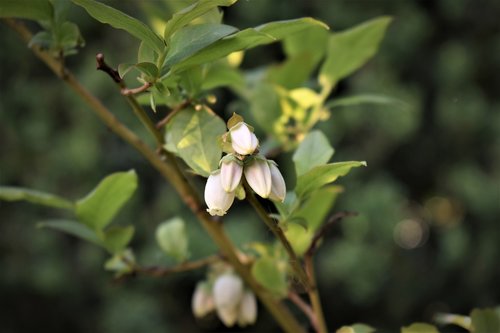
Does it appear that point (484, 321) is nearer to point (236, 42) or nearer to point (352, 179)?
point (236, 42)

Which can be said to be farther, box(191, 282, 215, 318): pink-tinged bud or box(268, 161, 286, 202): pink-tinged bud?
box(191, 282, 215, 318): pink-tinged bud

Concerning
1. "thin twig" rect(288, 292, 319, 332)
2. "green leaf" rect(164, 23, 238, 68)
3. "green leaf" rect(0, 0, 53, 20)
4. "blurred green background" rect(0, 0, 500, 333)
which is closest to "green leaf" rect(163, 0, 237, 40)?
"green leaf" rect(164, 23, 238, 68)

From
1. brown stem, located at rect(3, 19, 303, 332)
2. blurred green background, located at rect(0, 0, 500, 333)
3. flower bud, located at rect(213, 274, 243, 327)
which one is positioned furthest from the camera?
blurred green background, located at rect(0, 0, 500, 333)

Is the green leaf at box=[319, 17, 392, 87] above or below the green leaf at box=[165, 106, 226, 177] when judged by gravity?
below

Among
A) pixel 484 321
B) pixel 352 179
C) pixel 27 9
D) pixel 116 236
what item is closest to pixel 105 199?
pixel 116 236

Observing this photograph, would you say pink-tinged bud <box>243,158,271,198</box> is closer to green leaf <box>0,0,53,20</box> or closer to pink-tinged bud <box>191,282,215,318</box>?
green leaf <box>0,0,53,20</box>

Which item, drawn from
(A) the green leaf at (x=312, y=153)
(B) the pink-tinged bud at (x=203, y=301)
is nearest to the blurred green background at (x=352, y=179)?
(B) the pink-tinged bud at (x=203, y=301)

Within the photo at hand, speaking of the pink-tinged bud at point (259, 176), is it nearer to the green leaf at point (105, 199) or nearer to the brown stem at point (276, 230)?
the brown stem at point (276, 230)
